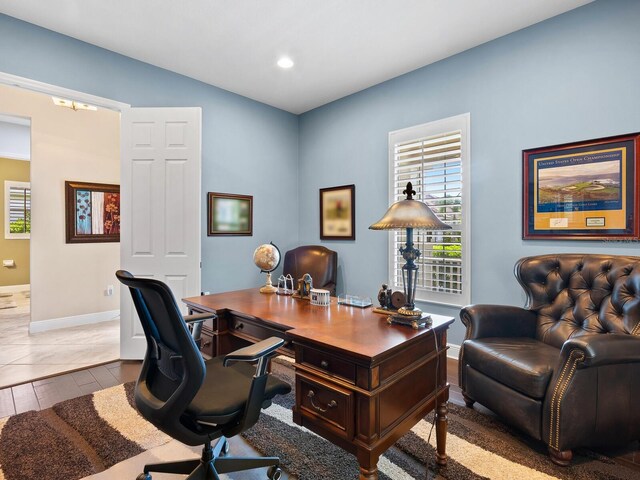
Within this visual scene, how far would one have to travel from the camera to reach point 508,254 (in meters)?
2.97

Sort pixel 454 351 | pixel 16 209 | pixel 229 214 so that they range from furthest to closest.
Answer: pixel 16 209 → pixel 229 214 → pixel 454 351

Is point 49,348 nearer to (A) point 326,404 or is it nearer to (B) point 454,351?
(A) point 326,404

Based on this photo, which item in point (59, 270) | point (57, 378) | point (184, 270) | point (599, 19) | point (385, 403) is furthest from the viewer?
point (59, 270)

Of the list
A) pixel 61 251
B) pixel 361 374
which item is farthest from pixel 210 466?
pixel 61 251

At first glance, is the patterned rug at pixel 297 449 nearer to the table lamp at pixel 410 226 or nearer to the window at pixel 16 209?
the table lamp at pixel 410 226

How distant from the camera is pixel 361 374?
4.14 feet

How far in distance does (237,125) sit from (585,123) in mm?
3509

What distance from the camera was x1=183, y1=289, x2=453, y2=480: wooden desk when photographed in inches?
49.6

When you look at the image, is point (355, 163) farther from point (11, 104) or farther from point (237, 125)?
point (11, 104)

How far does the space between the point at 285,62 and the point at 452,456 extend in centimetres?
355

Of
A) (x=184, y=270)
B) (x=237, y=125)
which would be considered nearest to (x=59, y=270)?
(x=184, y=270)

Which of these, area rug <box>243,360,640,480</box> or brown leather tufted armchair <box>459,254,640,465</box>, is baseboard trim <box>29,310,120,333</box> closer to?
area rug <box>243,360,640,480</box>

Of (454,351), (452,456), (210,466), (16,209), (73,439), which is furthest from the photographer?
(16,209)

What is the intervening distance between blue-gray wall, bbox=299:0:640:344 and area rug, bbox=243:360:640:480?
4.11 ft
